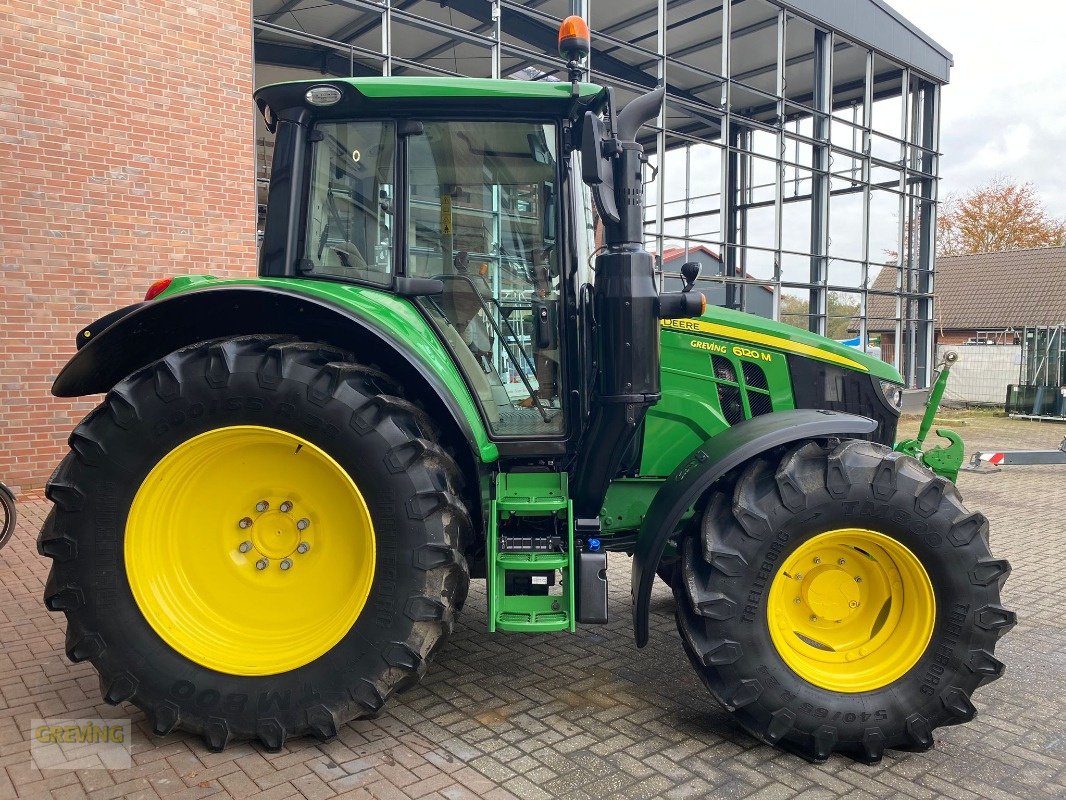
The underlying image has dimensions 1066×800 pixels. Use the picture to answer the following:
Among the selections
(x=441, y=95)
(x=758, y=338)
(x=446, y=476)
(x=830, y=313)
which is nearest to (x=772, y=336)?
(x=758, y=338)

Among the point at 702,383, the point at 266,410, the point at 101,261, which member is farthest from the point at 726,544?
the point at 101,261

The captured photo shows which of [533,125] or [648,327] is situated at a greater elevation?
[533,125]

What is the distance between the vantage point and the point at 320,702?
287 cm

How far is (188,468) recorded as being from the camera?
3.02 meters

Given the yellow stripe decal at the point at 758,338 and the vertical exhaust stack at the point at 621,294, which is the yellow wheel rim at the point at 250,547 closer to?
the vertical exhaust stack at the point at 621,294

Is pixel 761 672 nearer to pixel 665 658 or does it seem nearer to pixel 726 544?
→ pixel 726 544

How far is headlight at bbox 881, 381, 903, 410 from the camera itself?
12.4 ft

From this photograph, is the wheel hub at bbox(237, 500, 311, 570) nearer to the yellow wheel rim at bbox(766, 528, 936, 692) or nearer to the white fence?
the yellow wheel rim at bbox(766, 528, 936, 692)

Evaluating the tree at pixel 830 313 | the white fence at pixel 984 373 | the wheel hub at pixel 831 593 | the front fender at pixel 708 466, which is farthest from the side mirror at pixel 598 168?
the white fence at pixel 984 373

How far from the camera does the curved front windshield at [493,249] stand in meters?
3.20

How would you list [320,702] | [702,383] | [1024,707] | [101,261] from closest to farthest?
[320,702], [1024,707], [702,383], [101,261]

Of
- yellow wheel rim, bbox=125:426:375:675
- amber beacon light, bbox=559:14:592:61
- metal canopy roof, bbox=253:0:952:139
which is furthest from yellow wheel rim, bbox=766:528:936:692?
metal canopy roof, bbox=253:0:952:139

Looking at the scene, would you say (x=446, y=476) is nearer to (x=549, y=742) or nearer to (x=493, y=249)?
(x=493, y=249)

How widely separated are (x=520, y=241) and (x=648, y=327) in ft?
2.13
